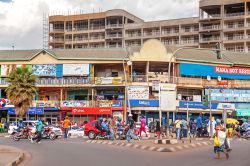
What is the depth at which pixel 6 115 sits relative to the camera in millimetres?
56219

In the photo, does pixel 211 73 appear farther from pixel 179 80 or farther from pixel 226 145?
pixel 226 145

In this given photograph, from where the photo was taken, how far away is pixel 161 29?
8231 cm

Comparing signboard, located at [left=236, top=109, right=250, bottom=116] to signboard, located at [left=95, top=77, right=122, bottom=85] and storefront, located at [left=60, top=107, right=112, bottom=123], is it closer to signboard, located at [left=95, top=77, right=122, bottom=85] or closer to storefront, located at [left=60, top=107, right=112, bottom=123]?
signboard, located at [left=95, top=77, right=122, bottom=85]

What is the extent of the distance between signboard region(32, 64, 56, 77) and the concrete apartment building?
31.4m

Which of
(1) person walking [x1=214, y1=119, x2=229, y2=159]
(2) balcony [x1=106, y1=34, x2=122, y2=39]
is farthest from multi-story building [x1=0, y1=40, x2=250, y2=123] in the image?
(1) person walking [x1=214, y1=119, x2=229, y2=159]

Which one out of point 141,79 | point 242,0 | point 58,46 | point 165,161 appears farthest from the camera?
point 58,46

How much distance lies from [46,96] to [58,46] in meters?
37.9

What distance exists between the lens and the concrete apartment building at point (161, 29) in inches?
3029

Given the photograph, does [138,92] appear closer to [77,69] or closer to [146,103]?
[146,103]

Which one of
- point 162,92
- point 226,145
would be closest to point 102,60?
point 162,92

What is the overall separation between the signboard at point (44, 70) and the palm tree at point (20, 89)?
281 inches

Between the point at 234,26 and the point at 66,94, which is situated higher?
the point at 234,26

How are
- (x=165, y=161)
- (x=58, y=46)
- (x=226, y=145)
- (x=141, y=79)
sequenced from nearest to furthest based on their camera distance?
(x=165, y=161) → (x=226, y=145) → (x=141, y=79) → (x=58, y=46)

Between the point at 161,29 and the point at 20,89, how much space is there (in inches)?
1607
